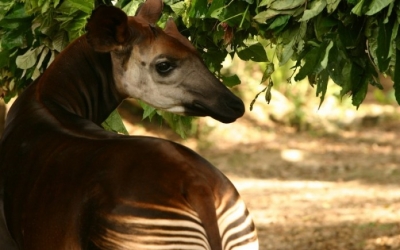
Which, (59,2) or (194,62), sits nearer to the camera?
(194,62)

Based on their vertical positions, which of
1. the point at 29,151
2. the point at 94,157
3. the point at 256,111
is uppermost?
the point at 94,157

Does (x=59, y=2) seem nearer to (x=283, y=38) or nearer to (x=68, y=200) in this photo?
(x=283, y=38)

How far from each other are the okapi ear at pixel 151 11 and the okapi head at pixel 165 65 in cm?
19

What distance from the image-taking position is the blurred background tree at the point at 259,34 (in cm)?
338

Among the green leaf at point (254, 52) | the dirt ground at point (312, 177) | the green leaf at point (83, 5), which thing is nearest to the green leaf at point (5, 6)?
the green leaf at point (83, 5)

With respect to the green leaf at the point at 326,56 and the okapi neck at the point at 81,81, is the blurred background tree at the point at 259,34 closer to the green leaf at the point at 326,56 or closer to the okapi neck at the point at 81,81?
the green leaf at the point at 326,56

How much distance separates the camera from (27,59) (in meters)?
4.10

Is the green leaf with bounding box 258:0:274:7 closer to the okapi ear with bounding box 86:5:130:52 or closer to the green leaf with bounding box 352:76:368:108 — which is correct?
the green leaf with bounding box 352:76:368:108

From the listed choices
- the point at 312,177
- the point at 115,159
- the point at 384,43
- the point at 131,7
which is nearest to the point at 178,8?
the point at 131,7

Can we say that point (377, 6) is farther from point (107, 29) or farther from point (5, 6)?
point (5, 6)

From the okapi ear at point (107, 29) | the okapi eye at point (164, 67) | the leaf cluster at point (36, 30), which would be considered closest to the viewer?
the okapi ear at point (107, 29)

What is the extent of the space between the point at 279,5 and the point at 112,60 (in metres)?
0.67

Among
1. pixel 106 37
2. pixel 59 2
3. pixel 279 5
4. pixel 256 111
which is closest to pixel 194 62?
pixel 106 37

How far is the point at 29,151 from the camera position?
9.70 ft
